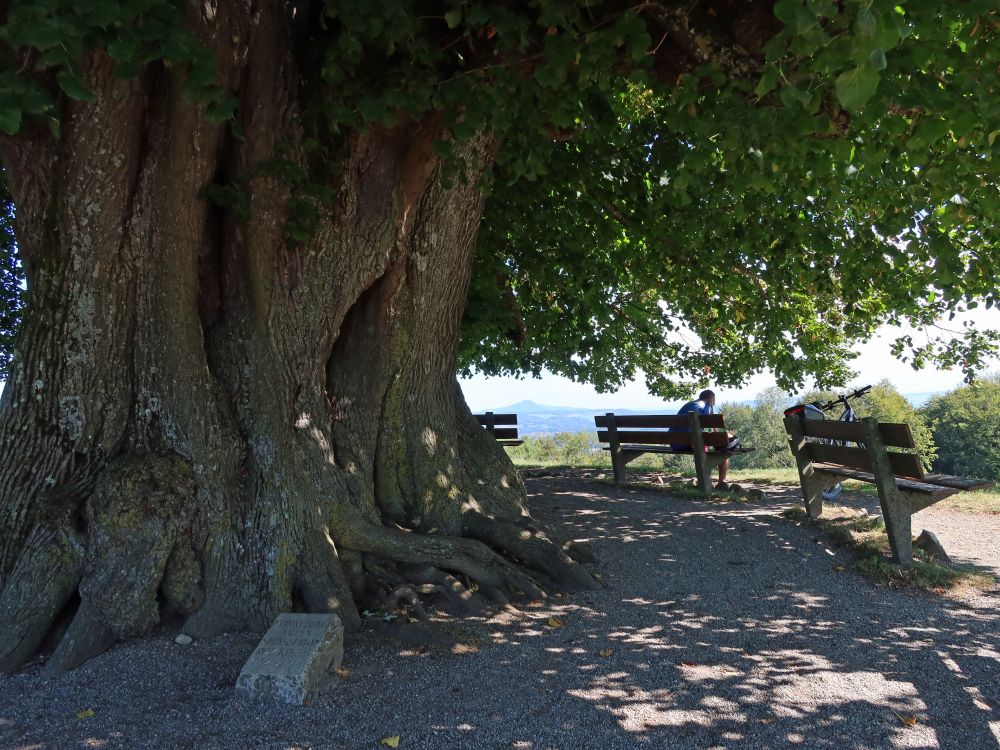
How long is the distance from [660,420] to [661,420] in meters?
0.02

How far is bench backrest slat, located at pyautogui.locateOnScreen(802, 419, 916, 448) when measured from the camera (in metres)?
6.48

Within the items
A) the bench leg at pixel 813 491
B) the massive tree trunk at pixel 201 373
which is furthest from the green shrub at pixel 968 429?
the massive tree trunk at pixel 201 373

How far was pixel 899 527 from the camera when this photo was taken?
20.9 feet

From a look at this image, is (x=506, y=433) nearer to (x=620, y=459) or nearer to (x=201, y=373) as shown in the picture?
(x=620, y=459)

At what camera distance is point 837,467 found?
816 centimetres

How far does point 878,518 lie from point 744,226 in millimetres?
3608

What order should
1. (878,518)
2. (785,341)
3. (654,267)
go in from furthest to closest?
(785,341) < (654,267) < (878,518)

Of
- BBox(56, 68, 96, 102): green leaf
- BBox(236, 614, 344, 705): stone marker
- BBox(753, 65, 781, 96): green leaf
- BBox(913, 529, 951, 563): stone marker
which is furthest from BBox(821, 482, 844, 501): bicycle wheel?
BBox(56, 68, 96, 102): green leaf

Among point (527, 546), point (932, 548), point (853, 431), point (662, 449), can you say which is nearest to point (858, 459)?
point (853, 431)

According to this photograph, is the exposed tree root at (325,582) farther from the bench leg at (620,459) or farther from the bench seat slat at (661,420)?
the bench leg at (620,459)

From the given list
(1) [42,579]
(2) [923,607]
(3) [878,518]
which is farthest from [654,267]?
(1) [42,579]

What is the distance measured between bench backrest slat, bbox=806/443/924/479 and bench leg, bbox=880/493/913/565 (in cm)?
24

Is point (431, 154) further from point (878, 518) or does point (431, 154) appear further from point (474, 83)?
point (878, 518)

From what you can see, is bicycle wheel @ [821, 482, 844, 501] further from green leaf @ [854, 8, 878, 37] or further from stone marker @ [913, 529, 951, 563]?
green leaf @ [854, 8, 878, 37]
